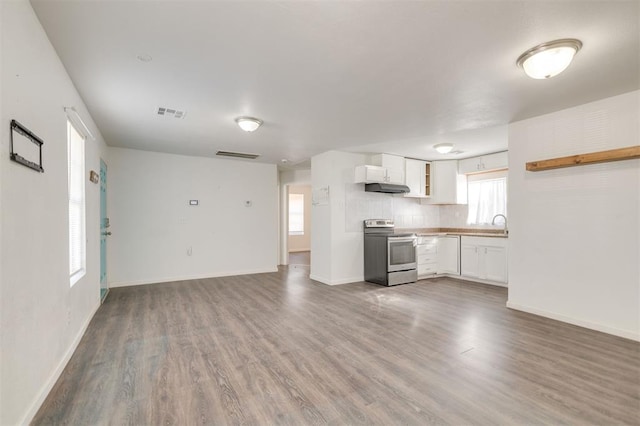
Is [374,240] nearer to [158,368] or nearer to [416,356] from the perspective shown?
[416,356]

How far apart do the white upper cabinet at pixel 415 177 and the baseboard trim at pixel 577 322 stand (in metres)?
2.82

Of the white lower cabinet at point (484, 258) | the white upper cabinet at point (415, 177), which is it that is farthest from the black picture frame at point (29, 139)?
the white lower cabinet at point (484, 258)

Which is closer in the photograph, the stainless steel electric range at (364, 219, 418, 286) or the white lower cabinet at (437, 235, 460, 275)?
the stainless steel electric range at (364, 219, 418, 286)

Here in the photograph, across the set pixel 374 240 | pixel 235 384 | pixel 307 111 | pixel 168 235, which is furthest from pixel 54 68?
pixel 374 240

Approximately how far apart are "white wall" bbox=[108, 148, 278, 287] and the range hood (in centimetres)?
229

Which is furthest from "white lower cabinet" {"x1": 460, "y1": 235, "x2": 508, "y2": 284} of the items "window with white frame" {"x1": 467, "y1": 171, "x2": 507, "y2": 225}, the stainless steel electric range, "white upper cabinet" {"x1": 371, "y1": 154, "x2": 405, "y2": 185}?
"white upper cabinet" {"x1": 371, "y1": 154, "x2": 405, "y2": 185}

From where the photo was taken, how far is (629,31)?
194 cm

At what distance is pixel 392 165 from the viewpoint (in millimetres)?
5754

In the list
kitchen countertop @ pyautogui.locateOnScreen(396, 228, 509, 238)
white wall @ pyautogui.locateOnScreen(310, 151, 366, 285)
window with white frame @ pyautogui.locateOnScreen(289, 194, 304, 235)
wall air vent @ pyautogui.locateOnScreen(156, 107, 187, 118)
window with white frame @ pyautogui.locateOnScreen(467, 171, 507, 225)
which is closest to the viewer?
wall air vent @ pyautogui.locateOnScreen(156, 107, 187, 118)

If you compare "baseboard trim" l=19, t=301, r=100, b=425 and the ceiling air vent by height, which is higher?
the ceiling air vent

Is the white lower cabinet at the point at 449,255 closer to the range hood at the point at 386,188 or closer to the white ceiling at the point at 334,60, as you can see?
the range hood at the point at 386,188

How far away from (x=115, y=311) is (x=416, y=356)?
3.68m

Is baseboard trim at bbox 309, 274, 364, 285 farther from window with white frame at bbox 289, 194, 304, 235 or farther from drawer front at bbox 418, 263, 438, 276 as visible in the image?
window with white frame at bbox 289, 194, 304, 235

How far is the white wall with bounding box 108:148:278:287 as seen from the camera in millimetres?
5297
